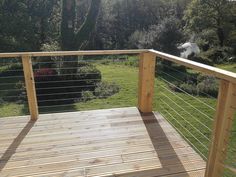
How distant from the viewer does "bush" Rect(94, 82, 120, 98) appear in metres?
6.10

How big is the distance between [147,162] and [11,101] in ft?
14.8

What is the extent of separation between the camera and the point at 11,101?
6.00 meters

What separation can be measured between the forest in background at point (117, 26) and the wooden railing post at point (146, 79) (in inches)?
168

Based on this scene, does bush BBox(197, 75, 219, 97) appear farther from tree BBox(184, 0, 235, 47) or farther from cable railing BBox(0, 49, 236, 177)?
tree BBox(184, 0, 235, 47)

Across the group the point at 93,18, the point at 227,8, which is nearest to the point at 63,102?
the point at 93,18

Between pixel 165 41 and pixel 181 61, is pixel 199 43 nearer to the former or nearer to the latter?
pixel 165 41

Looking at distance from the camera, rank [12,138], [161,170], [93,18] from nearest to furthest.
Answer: [161,170]
[12,138]
[93,18]

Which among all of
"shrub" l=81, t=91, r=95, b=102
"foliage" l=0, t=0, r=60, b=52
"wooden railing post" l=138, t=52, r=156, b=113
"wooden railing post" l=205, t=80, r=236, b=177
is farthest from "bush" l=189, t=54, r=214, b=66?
"wooden railing post" l=205, t=80, r=236, b=177

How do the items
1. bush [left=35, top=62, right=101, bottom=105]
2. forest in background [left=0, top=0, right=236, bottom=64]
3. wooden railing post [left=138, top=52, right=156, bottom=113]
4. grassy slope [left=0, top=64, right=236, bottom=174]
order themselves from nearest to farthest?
wooden railing post [left=138, top=52, right=156, bottom=113] < grassy slope [left=0, top=64, right=236, bottom=174] < bush [left=35, top=62, right=101, bottom=105] < forest in background [left=0, top=0, right=236, bottom=64]

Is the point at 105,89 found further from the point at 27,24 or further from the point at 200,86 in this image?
the point at 27,24

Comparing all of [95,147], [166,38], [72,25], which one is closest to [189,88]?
[72,25]

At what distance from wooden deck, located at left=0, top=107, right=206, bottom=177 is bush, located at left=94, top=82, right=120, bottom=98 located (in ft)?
8.69

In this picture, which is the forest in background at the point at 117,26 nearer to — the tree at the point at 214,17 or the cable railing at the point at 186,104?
the tree at the point at 214,17

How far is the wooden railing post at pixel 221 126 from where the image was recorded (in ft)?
5.72
